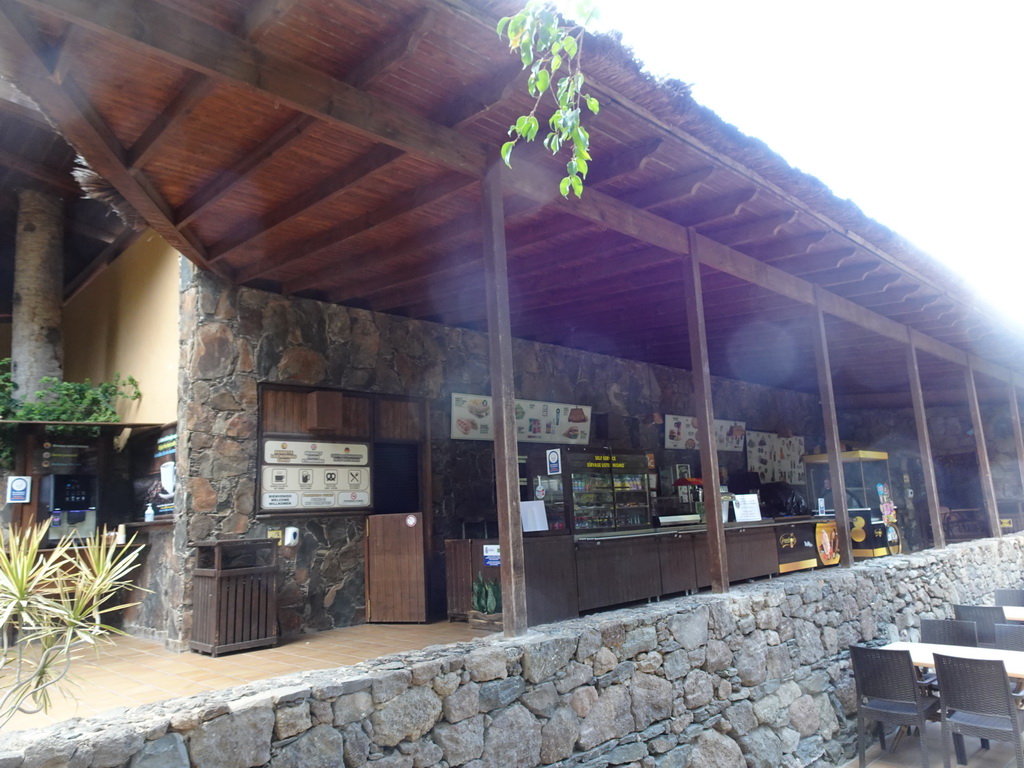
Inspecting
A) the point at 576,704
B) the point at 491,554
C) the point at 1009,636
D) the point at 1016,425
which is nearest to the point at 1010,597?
the point at 1009,636

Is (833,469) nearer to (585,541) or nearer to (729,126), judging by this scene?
(585,541)

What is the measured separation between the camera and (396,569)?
686 cm

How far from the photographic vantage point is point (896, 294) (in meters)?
8.23

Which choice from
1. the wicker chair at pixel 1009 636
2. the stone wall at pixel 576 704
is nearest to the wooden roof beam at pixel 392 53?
the stone wall at pixel 576 704

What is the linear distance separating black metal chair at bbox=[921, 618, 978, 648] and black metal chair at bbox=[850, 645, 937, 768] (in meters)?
1.18

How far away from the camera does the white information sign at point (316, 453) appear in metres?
6.52

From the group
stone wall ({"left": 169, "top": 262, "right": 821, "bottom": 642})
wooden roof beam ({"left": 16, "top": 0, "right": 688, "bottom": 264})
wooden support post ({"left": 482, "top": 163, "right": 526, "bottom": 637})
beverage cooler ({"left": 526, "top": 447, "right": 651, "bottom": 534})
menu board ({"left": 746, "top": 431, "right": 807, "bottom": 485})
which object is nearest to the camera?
wooden roof beam ({"left": 16, "top": 0, "right": 688, "bottom": 264})

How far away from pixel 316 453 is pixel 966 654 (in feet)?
19.7

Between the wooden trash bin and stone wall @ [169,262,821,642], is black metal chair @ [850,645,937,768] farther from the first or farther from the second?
the wooden trash bin

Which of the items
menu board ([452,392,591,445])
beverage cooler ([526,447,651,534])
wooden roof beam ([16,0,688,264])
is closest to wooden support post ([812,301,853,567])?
beverage cooler ([526,447,651,534])

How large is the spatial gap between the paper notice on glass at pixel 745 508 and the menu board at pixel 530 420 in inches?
88.2

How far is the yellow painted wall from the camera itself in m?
6.86

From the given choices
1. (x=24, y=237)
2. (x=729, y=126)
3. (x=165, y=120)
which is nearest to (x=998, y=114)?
(x=729, y=126)

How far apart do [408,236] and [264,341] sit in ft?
6.11
